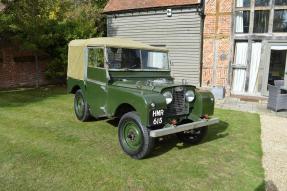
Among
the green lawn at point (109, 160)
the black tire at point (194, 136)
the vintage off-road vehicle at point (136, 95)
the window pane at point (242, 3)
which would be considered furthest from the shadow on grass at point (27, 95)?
the window pane at point (242, 3)

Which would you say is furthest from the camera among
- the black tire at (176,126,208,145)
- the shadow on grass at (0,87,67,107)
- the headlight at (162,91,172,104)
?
the shadow on grass at (0,87,67,107)

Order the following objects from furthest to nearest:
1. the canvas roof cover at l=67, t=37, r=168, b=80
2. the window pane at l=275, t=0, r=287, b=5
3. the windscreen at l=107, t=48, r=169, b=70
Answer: the window pane at l=275, t=0, r=287, b=5, the canvas roof cover at l=67, t=37, r=168, b=80, the windscreen at l=107, t=48, r=169, b=70

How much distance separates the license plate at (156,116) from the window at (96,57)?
1.97 meters

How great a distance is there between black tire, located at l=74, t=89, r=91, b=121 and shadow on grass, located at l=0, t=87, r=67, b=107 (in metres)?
3.20

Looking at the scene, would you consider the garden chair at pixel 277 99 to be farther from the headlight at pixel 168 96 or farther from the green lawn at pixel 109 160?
the headlight at pixel 168 96

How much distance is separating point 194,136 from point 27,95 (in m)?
8.16

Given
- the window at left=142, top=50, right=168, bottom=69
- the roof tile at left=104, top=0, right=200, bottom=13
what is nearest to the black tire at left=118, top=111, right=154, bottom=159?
the window at left=142, top=50, right=168, bottom=69

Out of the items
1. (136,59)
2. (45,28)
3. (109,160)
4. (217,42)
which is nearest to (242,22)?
(217,42)

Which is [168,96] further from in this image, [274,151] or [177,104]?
[274,151]

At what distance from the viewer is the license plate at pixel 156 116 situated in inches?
199

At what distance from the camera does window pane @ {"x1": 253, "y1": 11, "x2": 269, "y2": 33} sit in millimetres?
11393

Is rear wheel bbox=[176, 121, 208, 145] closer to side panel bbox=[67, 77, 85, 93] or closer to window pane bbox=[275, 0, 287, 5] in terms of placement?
side panel bbox=[67, 77, 85, 93]

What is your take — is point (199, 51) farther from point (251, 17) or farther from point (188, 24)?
point (251, 17)

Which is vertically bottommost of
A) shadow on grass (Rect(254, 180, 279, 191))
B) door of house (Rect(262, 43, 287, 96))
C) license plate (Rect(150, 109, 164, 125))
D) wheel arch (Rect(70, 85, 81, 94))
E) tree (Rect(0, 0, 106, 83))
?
shadow on grass (Rect(254, 180, 279, 191))
